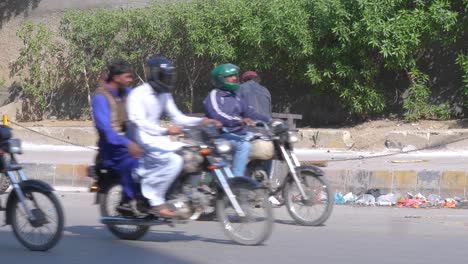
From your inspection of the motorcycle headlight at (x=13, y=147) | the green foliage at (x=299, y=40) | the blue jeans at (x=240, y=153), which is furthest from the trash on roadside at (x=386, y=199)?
the motorcycle headlight at (x=13, y=147)

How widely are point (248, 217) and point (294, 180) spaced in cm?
147

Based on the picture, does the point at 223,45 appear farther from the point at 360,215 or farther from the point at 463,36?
the point at 360,215

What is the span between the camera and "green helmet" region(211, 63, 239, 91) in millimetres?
9180

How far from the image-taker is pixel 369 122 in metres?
16.5

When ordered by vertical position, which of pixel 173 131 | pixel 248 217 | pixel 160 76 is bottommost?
pixel 248 217

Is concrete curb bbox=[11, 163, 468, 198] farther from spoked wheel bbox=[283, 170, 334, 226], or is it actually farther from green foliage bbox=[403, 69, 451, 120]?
green foliage bbox=[403, 69, 451, 120]

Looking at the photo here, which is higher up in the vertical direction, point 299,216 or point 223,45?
point 223,45

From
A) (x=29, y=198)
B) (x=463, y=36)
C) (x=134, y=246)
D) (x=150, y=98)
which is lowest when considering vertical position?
(x=134, y=246)

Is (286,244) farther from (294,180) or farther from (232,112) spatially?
(232,112)

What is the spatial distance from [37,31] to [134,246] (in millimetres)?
12072

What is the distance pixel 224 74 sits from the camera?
919 cm

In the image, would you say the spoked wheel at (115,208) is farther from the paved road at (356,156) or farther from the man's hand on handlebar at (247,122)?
the paved road at (356,156)

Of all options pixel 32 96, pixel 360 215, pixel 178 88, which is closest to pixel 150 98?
pixel 360 215

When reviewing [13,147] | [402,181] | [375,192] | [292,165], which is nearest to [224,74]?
[292,165]
